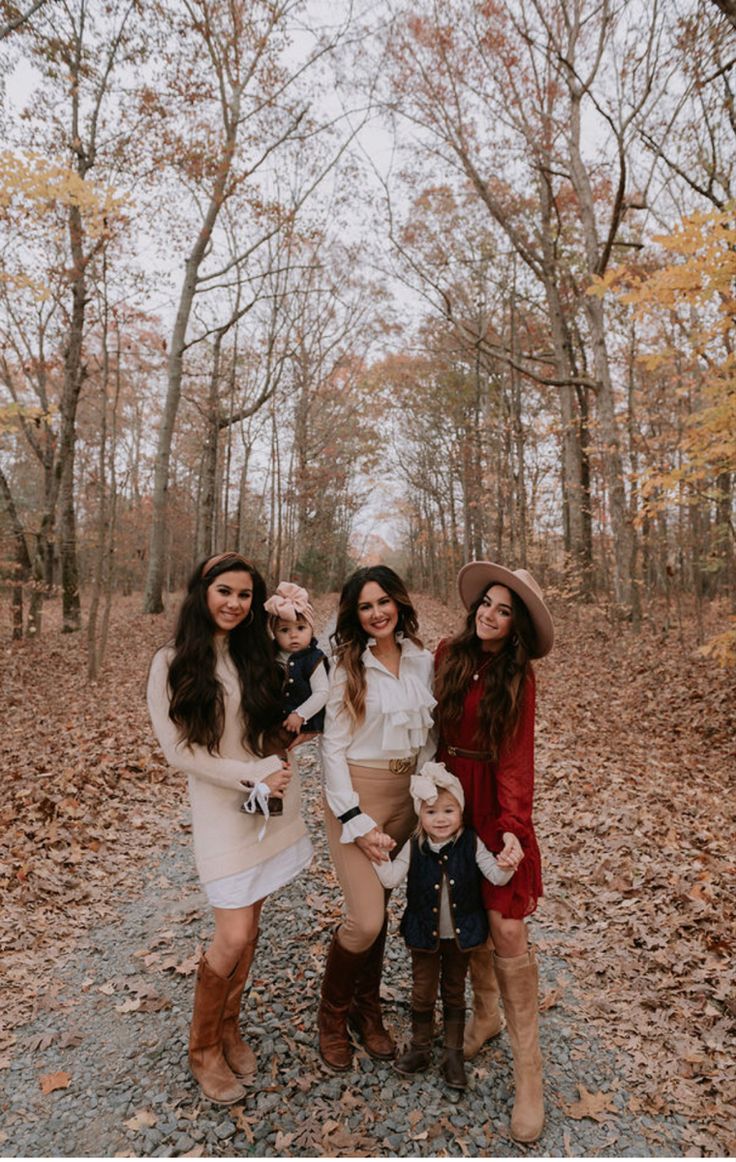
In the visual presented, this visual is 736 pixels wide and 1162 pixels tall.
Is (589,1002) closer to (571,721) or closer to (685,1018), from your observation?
(685,1018)

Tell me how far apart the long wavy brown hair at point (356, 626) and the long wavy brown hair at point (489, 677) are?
0.80ft

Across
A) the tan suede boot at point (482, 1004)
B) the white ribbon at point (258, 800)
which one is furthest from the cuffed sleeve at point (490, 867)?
the white ribbon at point (258, 800)

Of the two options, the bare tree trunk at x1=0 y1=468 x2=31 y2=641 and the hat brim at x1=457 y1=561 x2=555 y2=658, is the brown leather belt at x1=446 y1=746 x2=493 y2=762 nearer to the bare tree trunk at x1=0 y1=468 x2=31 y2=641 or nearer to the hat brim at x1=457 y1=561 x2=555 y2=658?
the hat brim at x1=457 y1=561 x2=555 y2=658

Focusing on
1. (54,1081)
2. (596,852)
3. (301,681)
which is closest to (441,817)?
(301,681)

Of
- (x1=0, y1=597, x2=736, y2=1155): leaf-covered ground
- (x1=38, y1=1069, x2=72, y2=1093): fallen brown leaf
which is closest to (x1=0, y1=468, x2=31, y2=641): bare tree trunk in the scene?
(x1=0, y1=597, x2=736, y2=1155): leaf-covered ground

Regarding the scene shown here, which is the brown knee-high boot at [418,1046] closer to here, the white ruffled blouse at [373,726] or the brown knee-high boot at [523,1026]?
the brown knee-high boot at [523,1026]

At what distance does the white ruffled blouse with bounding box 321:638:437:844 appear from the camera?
3.04 meters

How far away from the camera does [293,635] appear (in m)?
3.20

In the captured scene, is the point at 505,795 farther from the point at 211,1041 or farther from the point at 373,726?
the point at 211,1041

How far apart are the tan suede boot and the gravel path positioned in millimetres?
86

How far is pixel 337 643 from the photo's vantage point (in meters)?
3.31

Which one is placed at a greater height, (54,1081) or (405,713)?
(405,713)

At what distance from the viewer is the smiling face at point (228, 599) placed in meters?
2.97

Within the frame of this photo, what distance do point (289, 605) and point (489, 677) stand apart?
40.6 inches
